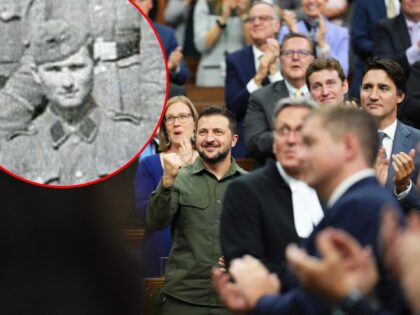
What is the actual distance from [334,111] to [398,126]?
107 inches

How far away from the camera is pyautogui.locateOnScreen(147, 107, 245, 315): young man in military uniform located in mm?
4891

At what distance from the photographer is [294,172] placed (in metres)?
3.46

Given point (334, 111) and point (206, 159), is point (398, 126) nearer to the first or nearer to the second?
point (206, 159)

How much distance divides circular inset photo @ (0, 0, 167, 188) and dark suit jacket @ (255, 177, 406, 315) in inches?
29.3

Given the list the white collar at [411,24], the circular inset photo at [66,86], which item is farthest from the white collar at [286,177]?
the white collar at [411,24]

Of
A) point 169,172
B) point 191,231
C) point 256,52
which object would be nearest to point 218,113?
point 169,172

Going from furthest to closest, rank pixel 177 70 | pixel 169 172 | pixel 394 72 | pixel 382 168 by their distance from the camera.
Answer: pixel 177 70, pixel 394 72, pixel 169 172, pixel 382 168

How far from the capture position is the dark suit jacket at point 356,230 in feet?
7.39

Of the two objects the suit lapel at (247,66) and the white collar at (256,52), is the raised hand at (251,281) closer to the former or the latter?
the suit lapel at (247,66)

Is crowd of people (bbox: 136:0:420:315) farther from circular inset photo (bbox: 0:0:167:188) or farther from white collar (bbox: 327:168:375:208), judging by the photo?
circular inset photo (bbox: 0:0:167:188)

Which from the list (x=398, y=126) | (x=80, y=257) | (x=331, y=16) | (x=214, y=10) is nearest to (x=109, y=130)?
(x=80, y=257)

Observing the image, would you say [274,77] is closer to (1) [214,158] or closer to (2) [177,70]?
(2) [177,70]

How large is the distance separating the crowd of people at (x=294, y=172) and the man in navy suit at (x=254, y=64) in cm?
1

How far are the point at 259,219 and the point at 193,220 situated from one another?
149 centimetres
